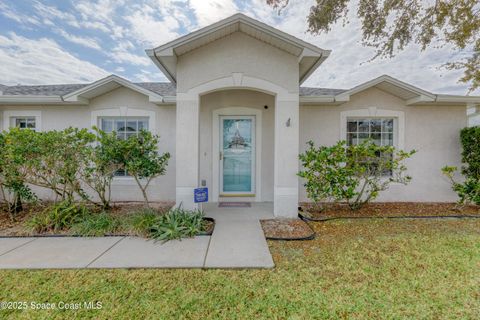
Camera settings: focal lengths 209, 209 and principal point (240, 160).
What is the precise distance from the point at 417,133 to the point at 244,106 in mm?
5728

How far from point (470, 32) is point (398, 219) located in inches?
270

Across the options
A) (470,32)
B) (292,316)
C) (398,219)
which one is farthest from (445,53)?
(292,316)

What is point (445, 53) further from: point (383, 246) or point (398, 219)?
point (383, 246)

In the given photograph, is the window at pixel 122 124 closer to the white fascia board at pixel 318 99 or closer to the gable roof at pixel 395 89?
the white fascia board at pixel 318 99

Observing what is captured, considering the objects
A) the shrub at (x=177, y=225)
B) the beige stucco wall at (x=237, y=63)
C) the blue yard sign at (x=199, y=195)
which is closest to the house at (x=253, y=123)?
the beige stucco wall at (x=237, y=63)

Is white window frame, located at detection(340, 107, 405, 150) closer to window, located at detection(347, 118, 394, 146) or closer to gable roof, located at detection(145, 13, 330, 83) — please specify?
window, located at detection(347, 118, 394, 146)

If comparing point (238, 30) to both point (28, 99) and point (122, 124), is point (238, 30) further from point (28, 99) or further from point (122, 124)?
point (28, 99)

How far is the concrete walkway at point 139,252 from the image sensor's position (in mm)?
3300

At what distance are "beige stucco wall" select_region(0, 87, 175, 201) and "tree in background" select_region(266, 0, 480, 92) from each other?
5.11 metres

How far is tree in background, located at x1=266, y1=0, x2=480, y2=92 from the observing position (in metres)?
6.54

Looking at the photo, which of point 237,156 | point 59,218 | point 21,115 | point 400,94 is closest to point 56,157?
point 59,218

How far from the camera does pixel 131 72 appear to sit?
15.6 m

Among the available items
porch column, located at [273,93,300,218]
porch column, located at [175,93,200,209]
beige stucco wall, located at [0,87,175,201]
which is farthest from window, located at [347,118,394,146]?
beige stucco wall, located at [0,87,175,201]

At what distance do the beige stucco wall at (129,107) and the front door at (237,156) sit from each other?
5.56 ft
